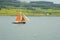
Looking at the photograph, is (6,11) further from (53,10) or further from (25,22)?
(25,22)

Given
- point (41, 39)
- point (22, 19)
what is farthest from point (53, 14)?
point (41, 39)

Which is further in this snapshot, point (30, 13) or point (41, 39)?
point (30, 13)

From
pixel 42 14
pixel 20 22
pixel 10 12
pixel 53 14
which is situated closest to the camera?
pixel 20 22

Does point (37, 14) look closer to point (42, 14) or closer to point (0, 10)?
point (42, 14)

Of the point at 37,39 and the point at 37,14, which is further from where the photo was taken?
the point at 37,14

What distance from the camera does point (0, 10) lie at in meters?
182

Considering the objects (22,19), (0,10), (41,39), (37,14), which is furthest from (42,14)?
(41,39)

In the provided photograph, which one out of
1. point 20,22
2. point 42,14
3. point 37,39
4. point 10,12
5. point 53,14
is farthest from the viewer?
point 42,14

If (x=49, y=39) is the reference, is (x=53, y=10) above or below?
below

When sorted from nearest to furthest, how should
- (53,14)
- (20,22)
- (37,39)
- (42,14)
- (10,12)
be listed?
(37,39), (20,22), (10,12), (53,14), (42,14)

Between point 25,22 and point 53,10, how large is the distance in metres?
113

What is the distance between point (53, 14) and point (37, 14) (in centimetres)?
1266

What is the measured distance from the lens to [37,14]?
194 m

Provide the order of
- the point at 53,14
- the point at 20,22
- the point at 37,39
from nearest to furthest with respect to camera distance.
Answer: the point at 37,39
the point at 20,22
the point at 53,14
